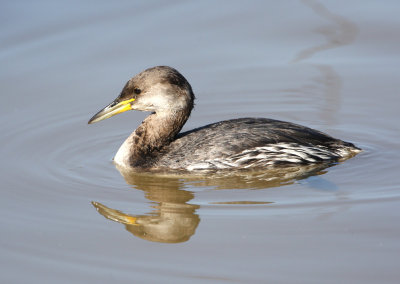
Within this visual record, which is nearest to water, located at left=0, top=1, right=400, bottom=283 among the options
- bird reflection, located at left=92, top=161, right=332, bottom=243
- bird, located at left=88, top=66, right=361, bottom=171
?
bird reflection, located at left=92, top=161, right=332, bottom=243

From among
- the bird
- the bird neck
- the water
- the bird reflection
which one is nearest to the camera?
the water

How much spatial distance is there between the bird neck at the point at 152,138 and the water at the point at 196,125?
0.98 feet

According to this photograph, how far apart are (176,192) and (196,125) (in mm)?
2125

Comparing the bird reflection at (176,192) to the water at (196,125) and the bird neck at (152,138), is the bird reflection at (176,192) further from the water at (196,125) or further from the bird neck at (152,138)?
the bird neck at (152,138)

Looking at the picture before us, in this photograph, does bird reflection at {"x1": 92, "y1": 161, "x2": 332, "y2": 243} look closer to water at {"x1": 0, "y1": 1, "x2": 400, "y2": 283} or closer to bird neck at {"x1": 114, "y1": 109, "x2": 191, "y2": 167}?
water at {"x1": 0, "y1": 1, "x2": 400, "y2": 283}

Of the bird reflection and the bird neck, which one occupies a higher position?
the bird neck

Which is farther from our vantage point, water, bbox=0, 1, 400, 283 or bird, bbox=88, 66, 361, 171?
bird, bbox=88, 66, 361, 171

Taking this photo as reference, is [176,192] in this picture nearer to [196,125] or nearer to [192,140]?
[192,140]

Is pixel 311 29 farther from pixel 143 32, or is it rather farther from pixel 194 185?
pixel 194 185

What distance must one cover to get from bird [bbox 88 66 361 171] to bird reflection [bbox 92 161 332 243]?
0.10m

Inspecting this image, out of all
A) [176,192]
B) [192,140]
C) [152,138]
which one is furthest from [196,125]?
[176,192]

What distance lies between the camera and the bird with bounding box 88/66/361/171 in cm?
872

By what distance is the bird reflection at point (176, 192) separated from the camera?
23.6 feet

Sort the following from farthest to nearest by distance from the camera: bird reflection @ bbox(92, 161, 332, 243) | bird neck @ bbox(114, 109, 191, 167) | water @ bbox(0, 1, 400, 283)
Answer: bird neck @ bbox(114, 109, 191, 167) → bird reflection @ bbox(92, 161, 332, 243) → water @ bbox(0, 1, 400, 283)
